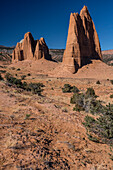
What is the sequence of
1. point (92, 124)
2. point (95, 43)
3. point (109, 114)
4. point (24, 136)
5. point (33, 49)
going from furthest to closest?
1. point (33, 49)
2. point (95, 43)
3. point (92, 124)
4. point (109, 114)
5. point (24, 136)

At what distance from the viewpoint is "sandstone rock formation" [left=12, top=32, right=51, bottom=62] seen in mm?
61406

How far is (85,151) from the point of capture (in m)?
4.47

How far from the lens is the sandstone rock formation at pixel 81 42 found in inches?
1473

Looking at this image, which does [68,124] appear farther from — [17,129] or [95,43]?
[95,43]

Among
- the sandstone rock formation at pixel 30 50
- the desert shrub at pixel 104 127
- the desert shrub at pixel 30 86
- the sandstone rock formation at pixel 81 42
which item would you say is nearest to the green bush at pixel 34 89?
the desert shrub at pixel 30 86

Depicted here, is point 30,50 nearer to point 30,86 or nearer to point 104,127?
point 30,86

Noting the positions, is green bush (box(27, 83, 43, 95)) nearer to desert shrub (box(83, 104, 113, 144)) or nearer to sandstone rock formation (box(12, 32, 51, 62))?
desert shrub (box(83, 104, 113, 144))

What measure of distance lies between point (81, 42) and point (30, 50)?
36.0m

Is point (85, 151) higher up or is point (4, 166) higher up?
point (4, 166)

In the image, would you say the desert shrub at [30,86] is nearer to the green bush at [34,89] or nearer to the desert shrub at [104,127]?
the green bush at [34,89]

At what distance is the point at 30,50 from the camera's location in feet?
213

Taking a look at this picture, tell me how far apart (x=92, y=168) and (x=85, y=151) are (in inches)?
38.0

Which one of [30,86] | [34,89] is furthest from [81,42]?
[34,89]

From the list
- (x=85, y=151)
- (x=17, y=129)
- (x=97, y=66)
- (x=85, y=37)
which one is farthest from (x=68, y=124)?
(x=85, y=37)
